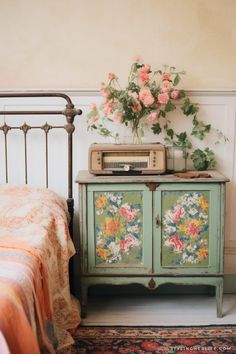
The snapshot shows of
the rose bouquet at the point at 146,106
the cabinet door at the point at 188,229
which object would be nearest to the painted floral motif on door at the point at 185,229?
the cabinet door at the point at 188,229

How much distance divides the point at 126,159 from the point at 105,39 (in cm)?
79

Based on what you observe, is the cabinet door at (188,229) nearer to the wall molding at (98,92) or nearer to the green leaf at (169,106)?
the green leaf at (169,106)

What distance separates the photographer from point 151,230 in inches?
98.7

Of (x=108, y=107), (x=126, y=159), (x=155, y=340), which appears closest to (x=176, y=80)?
(x=108, y=107)

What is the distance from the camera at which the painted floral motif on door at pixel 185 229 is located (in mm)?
2496

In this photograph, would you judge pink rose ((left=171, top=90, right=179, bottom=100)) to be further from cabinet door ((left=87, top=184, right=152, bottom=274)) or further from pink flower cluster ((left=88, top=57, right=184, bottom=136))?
cabinet door ((left=87, top=184, right=152, bottom=274))

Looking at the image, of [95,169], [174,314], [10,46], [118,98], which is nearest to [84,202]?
[95,169]

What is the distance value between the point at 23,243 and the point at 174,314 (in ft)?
3.81

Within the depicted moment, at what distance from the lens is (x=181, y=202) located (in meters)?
2.50

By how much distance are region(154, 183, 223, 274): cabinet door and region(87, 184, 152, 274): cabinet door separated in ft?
0.20

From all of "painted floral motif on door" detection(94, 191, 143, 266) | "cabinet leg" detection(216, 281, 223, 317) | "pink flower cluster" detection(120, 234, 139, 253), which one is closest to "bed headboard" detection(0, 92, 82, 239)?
"painted floral motif on door" detection(94, 191, 143, 266)

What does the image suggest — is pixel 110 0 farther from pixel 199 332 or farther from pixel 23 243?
pixel 199 332

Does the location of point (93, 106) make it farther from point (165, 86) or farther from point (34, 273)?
point (34, 273)

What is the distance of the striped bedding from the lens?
1322 mm
